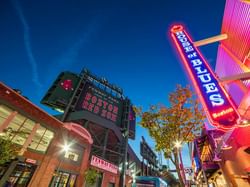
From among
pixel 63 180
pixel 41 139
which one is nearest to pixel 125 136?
pixel 63 180

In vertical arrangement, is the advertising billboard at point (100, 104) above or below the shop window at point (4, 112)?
above

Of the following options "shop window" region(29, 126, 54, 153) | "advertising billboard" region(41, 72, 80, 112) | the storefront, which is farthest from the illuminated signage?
"shop window" region(29, 126, 54, 153)

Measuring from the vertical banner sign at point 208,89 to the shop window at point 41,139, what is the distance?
1642cm

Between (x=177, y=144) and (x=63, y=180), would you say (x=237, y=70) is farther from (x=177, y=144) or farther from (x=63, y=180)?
(x=63, y=180)

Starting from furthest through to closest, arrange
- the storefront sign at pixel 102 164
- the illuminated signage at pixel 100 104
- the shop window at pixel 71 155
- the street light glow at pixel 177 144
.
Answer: the illuminated signage at pixel 100 104 < the storefront sign at pixel 102 164 < the shop window at pixel 71 155 < the street light glow at pixel 177 144

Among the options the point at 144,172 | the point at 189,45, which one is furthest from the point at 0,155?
the point at 144,172

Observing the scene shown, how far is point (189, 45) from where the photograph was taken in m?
9.09

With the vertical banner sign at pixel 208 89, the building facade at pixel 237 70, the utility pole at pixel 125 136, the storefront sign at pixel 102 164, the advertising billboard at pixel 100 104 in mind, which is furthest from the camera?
the advertising billboard at pixel 100 104

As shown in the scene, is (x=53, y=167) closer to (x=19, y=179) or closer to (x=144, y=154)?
(x=19, y=179)

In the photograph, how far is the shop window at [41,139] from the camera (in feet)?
49.7

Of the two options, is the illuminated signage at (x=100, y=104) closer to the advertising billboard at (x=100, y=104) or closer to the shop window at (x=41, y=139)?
the advertising billboard at (x=100, y=104)

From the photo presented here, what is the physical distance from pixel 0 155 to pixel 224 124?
13913mm

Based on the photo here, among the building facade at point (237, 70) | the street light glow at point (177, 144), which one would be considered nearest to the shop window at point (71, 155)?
the street light glow at point (177, 144)

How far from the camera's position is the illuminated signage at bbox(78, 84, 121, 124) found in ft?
95.2
